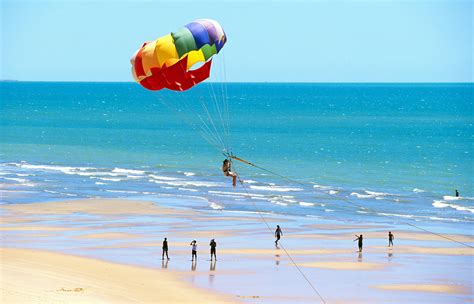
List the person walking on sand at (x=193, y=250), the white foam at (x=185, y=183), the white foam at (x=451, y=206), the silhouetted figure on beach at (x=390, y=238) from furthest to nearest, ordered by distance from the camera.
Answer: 1. the white foam at (x=185, y=183)
2. the white foam at (x=451, y=206)
3. the silhouetted figure on beach at (x=390, y=238)
4. the person walking on sand at (x=193, y=250)

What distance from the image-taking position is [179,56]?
26000mm

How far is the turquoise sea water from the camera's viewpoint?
4512 centimetres

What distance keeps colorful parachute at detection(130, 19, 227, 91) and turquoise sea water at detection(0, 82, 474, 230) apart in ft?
50.0

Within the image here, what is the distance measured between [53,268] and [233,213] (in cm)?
1551

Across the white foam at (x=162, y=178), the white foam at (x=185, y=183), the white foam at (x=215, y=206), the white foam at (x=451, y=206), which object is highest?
the white foam at (x=162, y=178)

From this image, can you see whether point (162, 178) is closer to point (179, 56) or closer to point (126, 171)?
point (126, 171)

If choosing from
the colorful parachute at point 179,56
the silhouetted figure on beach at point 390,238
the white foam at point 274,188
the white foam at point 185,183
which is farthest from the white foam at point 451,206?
the colorful parachute at point 179,56

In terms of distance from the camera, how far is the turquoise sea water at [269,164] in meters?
45.1

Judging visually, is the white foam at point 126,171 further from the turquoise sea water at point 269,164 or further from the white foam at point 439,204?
the white foam at point 439,204

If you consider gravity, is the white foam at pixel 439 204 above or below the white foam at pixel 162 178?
below

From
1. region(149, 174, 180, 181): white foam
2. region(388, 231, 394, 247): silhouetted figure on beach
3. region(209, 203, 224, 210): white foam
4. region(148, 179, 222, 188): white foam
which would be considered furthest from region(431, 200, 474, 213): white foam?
region(149, 174, 180, 181): white foam

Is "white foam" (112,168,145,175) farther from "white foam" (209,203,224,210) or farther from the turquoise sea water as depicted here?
"white foam" (209,203,224,210)

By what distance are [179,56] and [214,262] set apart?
24.1ft

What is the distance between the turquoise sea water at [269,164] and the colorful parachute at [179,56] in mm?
15252
